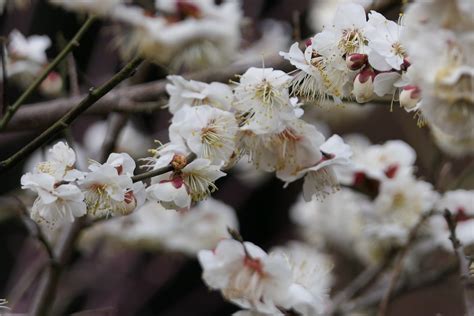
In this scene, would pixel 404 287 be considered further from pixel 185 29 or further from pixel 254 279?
pixel 254 279

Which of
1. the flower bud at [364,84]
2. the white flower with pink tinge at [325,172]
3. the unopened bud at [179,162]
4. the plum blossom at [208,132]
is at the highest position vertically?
the flower bud at [364,84]

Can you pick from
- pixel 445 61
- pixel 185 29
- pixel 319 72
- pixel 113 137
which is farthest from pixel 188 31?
pixel 445 61

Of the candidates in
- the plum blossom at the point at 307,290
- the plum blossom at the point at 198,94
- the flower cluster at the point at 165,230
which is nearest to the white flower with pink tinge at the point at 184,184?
the plum blossom at the point at 198,94

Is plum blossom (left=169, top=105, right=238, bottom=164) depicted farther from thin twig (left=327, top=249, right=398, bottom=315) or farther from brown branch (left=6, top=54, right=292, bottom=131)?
thin twig (left=327, top=249, right=398, bottom=315)

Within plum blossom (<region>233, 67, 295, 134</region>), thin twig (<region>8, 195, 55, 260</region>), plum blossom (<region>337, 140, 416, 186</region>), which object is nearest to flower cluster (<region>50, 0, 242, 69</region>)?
plum blossom (<region>337, 140, 416, 186</region>)

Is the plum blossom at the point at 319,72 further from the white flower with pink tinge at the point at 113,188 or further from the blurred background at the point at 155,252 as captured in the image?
the blurred background at the point at 155,252

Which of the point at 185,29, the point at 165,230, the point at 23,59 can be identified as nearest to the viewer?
the point at 23,59
